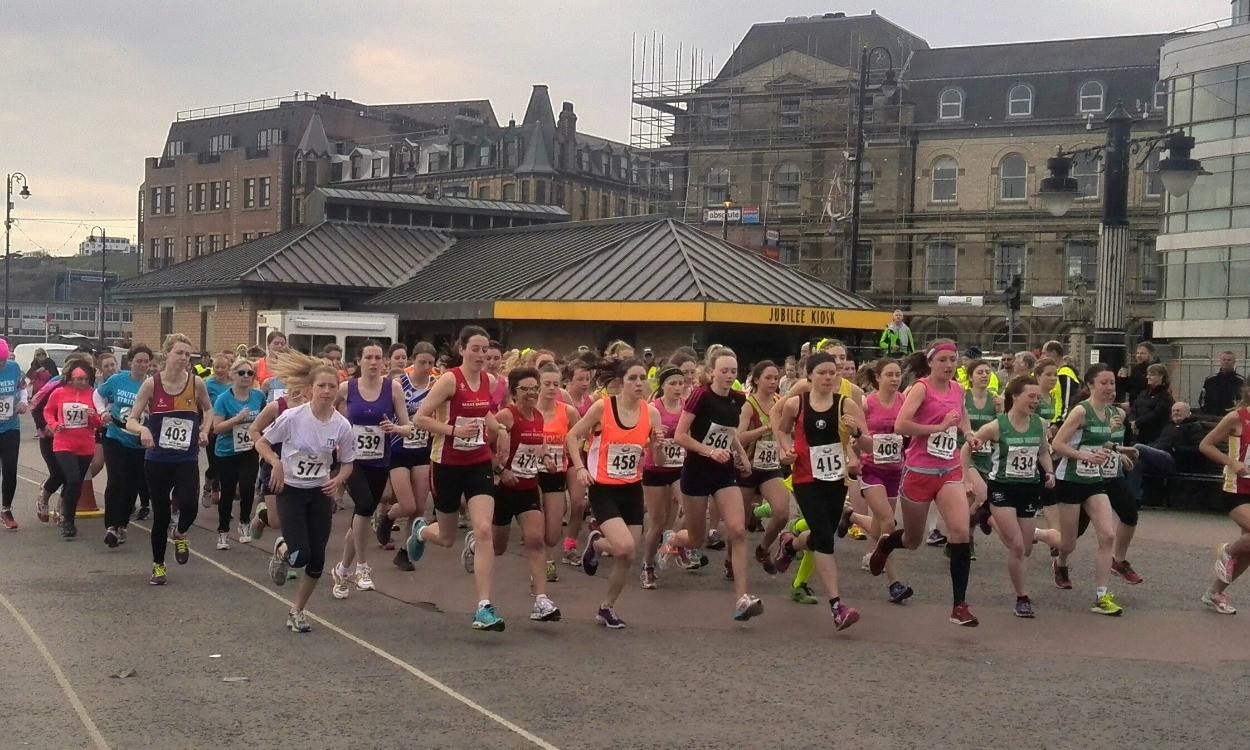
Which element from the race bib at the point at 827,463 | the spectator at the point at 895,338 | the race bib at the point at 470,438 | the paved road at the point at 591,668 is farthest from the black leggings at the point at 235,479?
the spectator at the point at 895,338

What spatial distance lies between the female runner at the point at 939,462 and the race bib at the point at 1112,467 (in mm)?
1251

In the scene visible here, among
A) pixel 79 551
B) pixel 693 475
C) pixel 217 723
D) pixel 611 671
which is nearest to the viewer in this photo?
pixel 217 723

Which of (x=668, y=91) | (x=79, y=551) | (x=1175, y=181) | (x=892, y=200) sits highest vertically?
(x=668, y=91)

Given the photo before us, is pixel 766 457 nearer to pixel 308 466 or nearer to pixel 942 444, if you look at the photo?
pixel 942 444

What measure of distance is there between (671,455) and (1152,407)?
9.44 metres

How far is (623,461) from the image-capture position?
9.30m

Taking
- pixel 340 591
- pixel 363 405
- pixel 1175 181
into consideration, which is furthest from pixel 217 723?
pixel 1175 181

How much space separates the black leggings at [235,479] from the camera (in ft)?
41.9

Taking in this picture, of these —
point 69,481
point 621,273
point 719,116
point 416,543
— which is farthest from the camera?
point 719,116

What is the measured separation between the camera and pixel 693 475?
32.3ft

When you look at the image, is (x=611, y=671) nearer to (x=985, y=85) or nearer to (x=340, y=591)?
(x=340, y=591)

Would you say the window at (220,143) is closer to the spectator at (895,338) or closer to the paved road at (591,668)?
the spectator at (895,338)

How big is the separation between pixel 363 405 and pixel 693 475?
2604 millimetres

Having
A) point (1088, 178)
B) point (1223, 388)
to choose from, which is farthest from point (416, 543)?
point (1088, 178)
